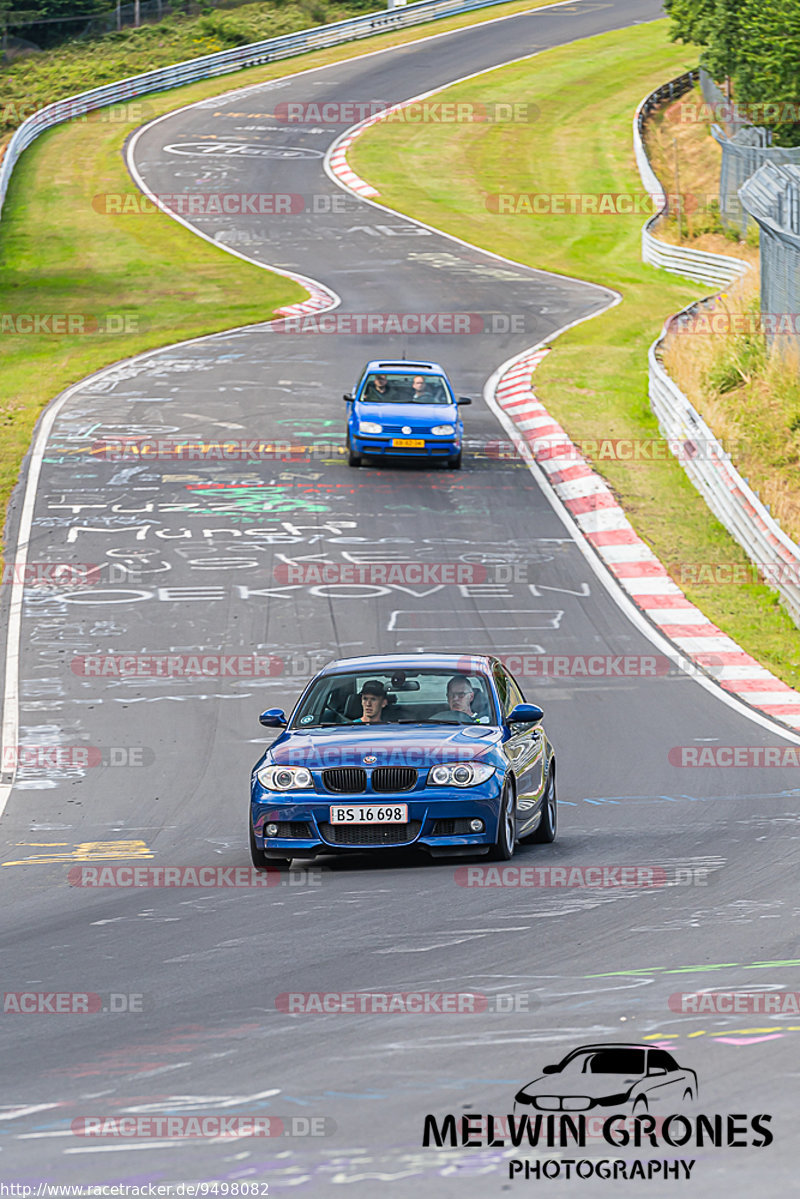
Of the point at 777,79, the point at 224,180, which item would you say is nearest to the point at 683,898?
the point at 777,79

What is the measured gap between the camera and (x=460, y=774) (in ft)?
33.6

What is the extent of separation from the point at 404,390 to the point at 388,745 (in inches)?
742

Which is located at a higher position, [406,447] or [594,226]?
[406,447]

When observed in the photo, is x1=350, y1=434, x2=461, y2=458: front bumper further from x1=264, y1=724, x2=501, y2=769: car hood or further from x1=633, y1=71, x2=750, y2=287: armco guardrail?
x1=264, y1=724, x2=501, y2=769: car hood

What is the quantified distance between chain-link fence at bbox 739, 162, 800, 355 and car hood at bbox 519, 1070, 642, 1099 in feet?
69.2

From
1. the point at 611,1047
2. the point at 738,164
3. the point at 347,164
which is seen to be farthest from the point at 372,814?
the point at 347,164

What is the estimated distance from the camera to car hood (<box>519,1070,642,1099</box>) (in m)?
5.66

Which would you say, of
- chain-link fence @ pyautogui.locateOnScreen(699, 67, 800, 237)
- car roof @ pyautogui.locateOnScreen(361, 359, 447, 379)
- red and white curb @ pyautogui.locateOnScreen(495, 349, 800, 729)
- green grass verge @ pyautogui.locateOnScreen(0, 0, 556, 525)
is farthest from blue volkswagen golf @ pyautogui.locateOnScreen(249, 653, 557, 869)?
chain-link fence @ pyautogui.locateOnScreen(699, 67, 800, 237)

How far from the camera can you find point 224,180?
5919cm

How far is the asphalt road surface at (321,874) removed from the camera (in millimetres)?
5539

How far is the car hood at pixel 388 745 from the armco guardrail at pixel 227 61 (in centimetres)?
5212

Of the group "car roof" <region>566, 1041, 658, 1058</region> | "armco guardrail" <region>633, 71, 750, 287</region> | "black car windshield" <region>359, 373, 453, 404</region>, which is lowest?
"armco guardrail" <region>633, 71, 750, 287</region>

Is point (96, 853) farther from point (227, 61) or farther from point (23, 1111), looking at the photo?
point (227, 61)

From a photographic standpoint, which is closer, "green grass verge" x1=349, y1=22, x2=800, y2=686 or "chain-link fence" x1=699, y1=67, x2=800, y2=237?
"green grass verge" x1=349, y1=22, x2=800, y2=686
